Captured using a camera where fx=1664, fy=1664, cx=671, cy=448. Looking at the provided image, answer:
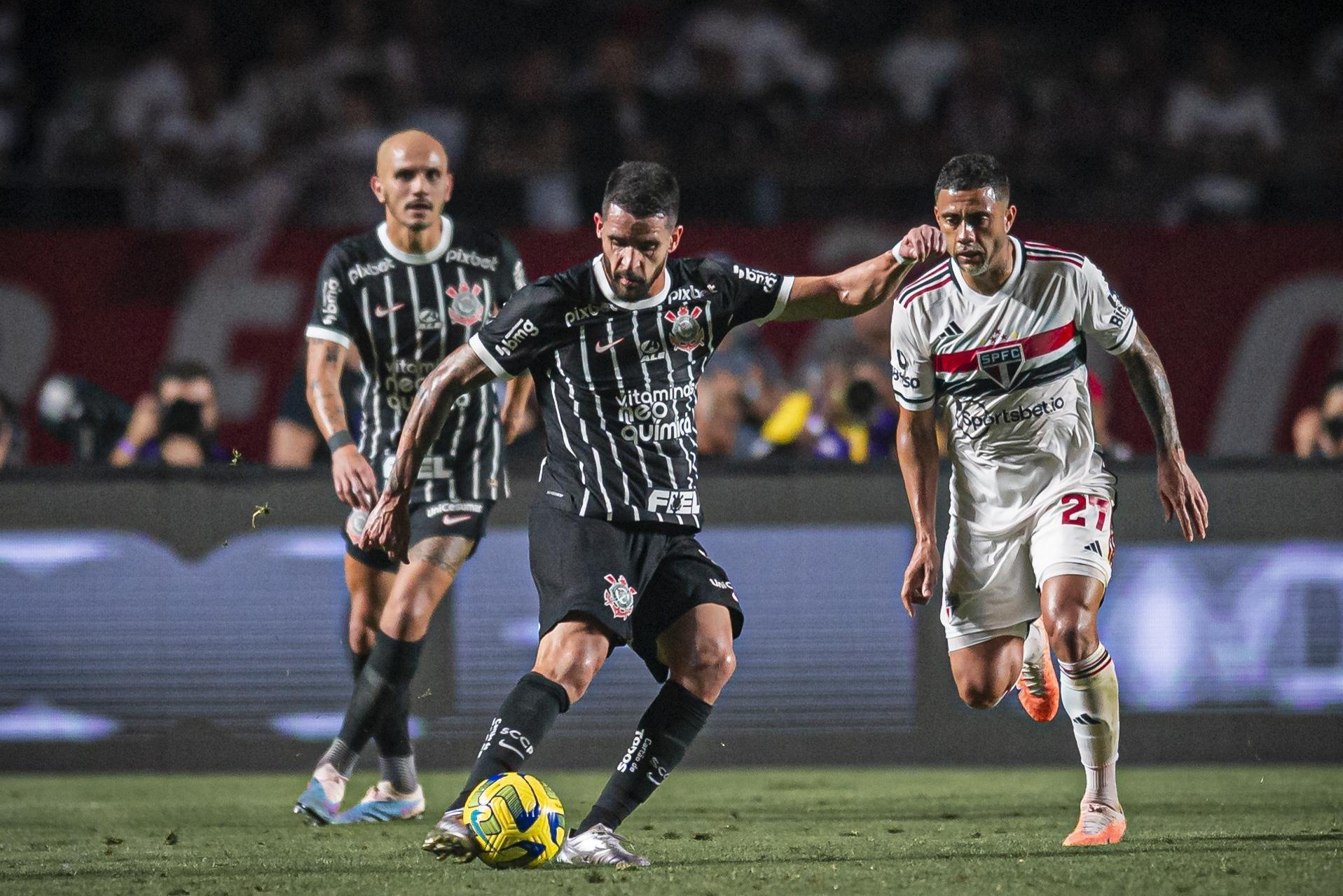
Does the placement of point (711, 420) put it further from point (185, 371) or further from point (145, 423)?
point (145, 423)

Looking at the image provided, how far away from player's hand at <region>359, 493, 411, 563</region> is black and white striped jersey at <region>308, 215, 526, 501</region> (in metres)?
1.21

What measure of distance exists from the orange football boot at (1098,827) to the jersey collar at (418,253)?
3.22 m

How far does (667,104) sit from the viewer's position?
39.1 feet

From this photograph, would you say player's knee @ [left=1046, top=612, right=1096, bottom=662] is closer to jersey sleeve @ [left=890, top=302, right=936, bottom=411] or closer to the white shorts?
the white shorts

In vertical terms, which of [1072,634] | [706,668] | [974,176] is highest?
[974,176]

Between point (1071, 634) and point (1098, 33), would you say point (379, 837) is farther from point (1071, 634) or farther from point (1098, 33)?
point (1098, 33)

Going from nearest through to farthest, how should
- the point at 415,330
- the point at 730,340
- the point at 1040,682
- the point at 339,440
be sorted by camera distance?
the point at 339,440 < the point at 1040,682 < the point at 415,330 < the point at 730,340

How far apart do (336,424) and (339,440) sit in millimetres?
106

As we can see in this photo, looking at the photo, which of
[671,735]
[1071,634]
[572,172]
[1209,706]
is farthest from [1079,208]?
[671,735]

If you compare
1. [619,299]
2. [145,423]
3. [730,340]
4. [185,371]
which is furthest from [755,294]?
[730,340]

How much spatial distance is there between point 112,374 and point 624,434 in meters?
7.02

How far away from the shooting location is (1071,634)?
215 inches

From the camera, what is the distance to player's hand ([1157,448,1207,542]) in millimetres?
5480

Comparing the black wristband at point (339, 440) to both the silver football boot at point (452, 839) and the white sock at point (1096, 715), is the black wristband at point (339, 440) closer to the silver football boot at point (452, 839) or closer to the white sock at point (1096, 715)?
the silver football boot at point (452, 839)
